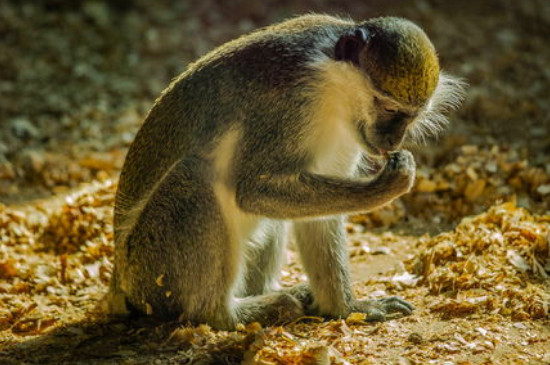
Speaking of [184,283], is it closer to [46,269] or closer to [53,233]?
[46,269]

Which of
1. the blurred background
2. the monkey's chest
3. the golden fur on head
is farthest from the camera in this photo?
the blurred background

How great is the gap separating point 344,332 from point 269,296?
0.71m

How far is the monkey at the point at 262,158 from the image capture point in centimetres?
464

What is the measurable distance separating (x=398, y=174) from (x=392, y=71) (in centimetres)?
68

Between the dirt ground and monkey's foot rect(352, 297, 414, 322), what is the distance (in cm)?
7

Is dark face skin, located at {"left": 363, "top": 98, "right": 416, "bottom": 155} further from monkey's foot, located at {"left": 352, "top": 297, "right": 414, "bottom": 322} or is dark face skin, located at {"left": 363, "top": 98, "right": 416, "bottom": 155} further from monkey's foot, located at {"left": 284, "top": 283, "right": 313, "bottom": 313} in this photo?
monkey's foot, located at {"left": 284, "top": 283, "right": 313, "bottom": 313}

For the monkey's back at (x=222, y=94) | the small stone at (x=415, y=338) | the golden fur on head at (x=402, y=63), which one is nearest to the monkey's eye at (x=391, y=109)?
the golden fur on head at (x=402, y=63)

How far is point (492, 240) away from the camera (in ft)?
18.9

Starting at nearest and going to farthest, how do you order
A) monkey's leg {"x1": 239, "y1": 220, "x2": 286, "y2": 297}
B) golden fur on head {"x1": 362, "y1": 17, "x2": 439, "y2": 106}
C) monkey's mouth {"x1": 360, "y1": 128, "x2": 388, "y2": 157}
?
golden fur on head {"x1": 362, "y1": 17, "x2": 439, "y2": 106} → monkey's mouth {"x1": 360, "y1": 128, "x2": 388, "y2": 157} → monkey's leg {"x1": 239, "y1": 220, "x2": 286, "y2": 297}

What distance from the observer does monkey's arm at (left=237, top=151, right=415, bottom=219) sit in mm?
4734

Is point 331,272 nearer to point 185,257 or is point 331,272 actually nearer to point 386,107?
point 185,257

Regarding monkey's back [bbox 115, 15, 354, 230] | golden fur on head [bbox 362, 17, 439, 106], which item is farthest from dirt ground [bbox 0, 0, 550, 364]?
golden fur on head [bbox 362, 17, 439, 106]

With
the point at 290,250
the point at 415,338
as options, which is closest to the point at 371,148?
the point at 415,338

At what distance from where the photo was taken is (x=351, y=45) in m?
4.66
